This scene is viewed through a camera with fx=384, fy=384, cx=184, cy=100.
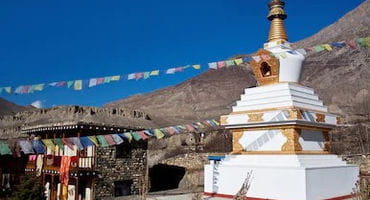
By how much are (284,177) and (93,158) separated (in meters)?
9.18

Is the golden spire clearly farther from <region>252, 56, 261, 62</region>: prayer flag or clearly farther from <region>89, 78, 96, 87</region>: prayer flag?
<region>89, 78, 96, 87</region>: prayer flag

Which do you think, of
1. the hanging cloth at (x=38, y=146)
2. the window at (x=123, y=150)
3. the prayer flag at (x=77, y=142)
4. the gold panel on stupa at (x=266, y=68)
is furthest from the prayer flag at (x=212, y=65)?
the window at (x=123, y=150)

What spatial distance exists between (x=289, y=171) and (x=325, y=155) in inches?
77.3

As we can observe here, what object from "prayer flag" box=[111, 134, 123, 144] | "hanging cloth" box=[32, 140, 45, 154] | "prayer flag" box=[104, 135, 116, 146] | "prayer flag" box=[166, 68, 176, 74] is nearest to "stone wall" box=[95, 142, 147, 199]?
"prayer flag" box=[111, 134, 123, 144]

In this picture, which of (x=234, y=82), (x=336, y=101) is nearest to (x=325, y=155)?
(x=336, y=101)

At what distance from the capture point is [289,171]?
28.4 ft

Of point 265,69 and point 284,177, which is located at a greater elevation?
point 265,69

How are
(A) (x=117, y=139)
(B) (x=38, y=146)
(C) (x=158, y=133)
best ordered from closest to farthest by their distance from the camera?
(B) (x=38, y=146)
(A) (x=117, y=139)
(C) (x=158, y=133)

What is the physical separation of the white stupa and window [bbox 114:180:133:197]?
7.24 meters

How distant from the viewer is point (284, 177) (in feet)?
28.7

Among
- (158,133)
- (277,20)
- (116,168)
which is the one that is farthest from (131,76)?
(116,168)

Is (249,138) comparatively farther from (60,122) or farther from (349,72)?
(349,72)

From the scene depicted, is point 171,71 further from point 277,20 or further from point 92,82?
point 277,20

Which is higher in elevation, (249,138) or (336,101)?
(336,101)
